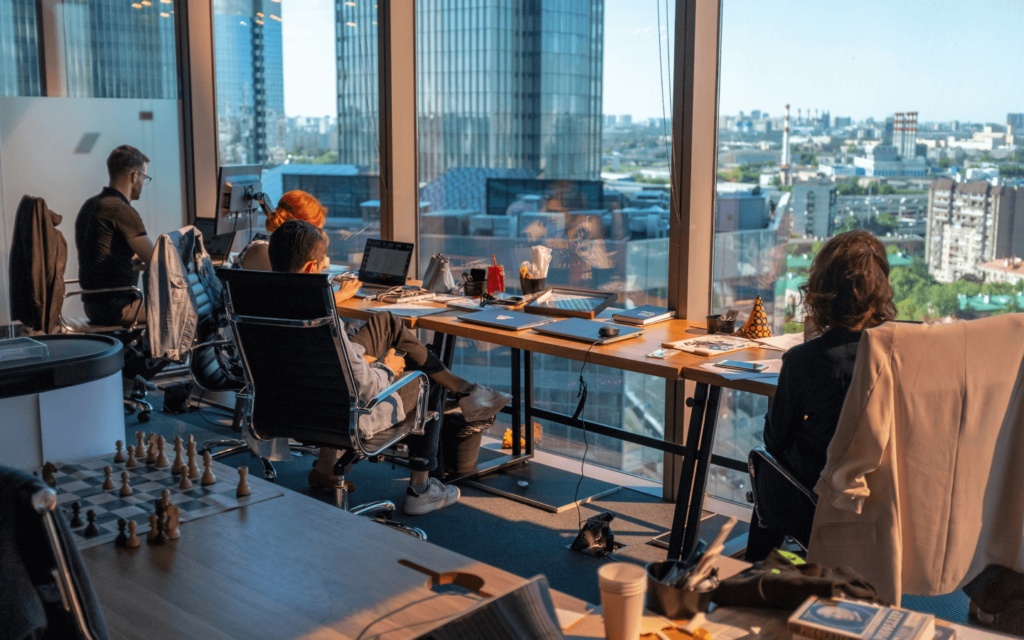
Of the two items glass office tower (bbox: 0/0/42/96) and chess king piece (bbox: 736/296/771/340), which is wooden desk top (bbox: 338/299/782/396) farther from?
glass office tower (bbox: 0/0/42/96)

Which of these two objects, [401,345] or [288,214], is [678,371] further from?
[288,214]

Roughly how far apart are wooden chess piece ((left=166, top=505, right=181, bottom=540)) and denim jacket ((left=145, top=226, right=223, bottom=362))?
103 inches

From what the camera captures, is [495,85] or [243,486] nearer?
[243,486]

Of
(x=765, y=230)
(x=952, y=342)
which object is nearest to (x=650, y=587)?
(x=952, y=342)

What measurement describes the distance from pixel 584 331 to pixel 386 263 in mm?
1608

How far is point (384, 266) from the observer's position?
467 centimetres

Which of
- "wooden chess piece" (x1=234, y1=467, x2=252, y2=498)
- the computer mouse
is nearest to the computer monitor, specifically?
the computer mouse

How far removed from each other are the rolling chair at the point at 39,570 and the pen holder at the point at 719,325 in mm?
2712

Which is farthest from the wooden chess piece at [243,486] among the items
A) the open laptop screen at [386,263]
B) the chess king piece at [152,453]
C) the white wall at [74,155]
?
the white wall at [74,155]

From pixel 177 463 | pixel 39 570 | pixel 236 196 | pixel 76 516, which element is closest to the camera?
pixel 39 570

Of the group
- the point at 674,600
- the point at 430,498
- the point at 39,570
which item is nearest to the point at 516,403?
the point at 430,498

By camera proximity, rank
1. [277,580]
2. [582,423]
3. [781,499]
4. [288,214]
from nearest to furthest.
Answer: [277,580] → [781,499] → [582,423] → [288,214]

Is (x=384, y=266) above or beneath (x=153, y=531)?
above

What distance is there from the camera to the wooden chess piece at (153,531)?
174 centimetres
